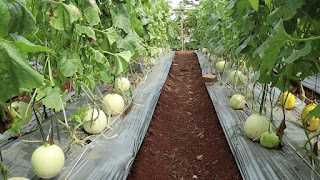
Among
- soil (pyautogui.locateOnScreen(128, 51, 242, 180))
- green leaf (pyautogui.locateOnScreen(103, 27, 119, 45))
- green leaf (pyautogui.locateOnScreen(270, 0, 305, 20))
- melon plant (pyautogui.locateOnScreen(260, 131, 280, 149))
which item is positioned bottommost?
soil (pyautogui.locateOnScreen(128, 51, 242, 180))

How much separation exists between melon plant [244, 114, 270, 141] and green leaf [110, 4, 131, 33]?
1.65 meters

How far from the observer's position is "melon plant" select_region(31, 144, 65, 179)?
199 cm

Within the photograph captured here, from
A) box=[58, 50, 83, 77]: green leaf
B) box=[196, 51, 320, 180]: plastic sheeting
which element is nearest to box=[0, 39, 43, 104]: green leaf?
box=[58, 50, 83, 77]: green leaf

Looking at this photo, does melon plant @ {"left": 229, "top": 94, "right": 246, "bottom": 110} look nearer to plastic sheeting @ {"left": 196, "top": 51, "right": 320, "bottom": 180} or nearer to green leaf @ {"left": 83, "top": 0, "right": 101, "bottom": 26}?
plastic sheeting @ {"left": 196, "top": 51, "right": 320, "bottom": 180}

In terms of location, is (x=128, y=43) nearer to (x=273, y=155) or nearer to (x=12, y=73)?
(x=273, y=155)

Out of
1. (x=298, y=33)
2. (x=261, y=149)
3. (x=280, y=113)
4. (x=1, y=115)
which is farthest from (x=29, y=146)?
(x=280, y=113)

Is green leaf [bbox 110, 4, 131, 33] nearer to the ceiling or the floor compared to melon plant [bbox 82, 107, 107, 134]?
nearer to the ceiling

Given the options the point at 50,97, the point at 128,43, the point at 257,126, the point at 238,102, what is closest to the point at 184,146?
the point at 238,102

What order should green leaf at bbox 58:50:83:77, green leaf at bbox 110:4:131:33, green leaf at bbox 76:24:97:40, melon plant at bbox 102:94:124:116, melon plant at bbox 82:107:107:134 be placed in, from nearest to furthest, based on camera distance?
green leaf at bbox 58:50:83:77 < green leaf at bbox 76:24:97:40 < melon plant at bbox 82:107:107:134 < green leaf at bbox 110:4:131:33 < melon plant at bbox 102:94:124:116

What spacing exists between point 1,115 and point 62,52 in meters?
0.93

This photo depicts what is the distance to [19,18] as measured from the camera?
1135mm

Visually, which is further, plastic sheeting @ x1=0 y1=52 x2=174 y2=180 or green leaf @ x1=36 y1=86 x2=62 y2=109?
plastic sheeting @ x1=0 y1=52 x2=174 y2=180

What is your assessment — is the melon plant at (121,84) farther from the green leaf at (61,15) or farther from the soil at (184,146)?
the green leaf at (61,15)

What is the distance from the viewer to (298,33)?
1.96 m
